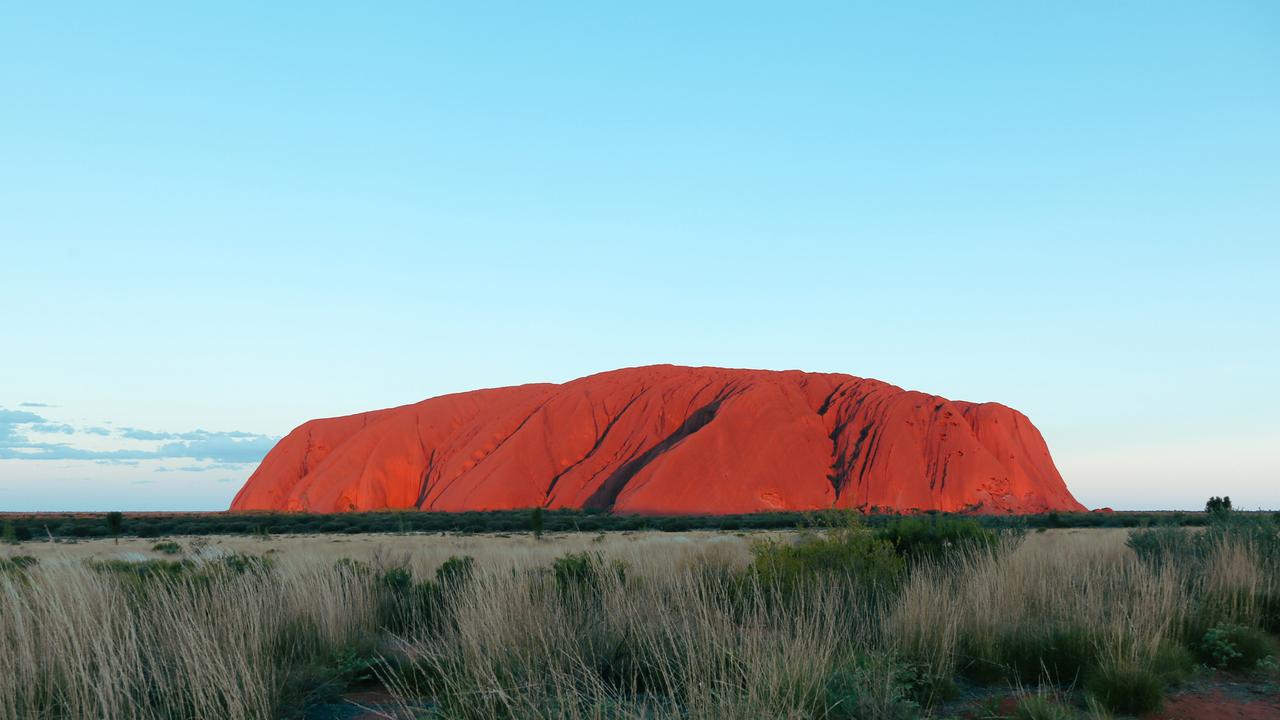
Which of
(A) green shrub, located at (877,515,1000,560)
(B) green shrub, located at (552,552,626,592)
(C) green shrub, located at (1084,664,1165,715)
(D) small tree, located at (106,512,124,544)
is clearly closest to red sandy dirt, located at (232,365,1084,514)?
(D) small tree, located at (106,512,124,544)

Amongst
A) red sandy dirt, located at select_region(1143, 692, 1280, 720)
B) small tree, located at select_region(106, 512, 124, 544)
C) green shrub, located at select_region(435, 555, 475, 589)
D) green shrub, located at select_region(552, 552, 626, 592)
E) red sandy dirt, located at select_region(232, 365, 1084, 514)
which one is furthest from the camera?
red sandy dirt, located at select_region(232, 365, 1084, 514)

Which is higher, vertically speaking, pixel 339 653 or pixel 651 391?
pixel 651 391

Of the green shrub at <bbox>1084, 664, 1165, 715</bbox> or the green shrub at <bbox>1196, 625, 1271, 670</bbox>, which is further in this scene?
the green shrub at <bbox>1196, 625, 1271, 670</bbox>

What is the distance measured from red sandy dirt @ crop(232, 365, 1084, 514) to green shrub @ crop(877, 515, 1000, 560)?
1912 inches

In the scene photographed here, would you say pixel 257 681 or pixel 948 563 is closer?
pixel 257 681

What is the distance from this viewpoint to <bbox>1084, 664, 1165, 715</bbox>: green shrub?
677 cm

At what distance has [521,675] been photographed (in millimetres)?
6090

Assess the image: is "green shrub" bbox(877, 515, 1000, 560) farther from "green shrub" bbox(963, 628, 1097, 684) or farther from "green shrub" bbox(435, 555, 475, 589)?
"green shrub" bbox(435, 555, 475, 589)

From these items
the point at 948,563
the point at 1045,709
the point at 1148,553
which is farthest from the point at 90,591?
the point at 1148,553

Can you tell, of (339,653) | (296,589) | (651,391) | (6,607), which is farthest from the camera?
(651,391)

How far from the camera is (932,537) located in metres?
13.9

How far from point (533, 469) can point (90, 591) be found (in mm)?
67210

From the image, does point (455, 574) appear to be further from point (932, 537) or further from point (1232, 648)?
point (1232, 648)

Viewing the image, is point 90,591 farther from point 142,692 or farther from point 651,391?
point 651,391
